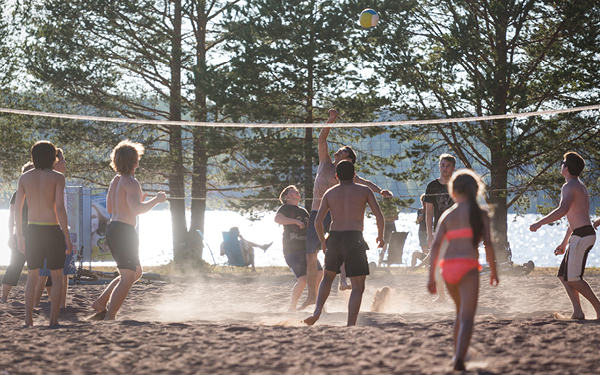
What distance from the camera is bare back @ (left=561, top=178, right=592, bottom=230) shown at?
5.03 metres

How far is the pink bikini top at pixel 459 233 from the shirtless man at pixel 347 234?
149 centimetres

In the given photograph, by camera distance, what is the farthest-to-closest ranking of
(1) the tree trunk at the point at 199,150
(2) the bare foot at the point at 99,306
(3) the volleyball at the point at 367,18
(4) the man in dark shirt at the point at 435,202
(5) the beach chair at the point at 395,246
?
(1) the tree trunk at the point at 199,150, (5) the beach chair at the point at 395,246, (3) the volleyball at the point at 367,18, (4) the man in dark shirt at the point at 435,202, (2) the bare foot at the point at 99,306

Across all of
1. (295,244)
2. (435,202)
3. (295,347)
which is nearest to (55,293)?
(295,347)

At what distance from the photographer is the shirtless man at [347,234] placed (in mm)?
4879

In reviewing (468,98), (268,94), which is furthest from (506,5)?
(268,94)

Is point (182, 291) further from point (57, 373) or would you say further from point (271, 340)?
point (57, 373)

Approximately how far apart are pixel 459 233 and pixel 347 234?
5.26 ft

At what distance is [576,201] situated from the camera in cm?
504

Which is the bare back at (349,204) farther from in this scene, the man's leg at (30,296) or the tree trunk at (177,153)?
the tree trunk at (177,153)

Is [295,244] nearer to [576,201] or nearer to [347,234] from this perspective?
[347,234]

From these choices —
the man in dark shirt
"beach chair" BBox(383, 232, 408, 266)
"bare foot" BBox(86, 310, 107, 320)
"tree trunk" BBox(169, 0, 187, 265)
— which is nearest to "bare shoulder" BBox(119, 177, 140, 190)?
"bare foot" BBox(86, 310, 107, 320)

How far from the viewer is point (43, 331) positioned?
4410mm

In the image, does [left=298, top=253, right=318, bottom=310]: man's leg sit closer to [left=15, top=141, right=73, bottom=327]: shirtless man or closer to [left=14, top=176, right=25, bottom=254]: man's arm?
[left=15, top=141, right=73, bottom=327]: shirtless man

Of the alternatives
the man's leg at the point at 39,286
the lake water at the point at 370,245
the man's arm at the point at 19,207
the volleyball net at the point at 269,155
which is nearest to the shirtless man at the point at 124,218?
the man's leg at the point at 39,286
